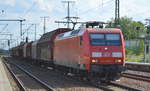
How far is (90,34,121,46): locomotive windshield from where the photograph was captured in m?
19.0

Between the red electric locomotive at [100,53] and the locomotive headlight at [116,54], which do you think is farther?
the locomotive headlight at [116,54]

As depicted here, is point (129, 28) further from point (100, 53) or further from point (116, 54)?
point (100, 53)

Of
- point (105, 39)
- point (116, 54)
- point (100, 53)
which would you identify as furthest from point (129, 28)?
point (100, 53)

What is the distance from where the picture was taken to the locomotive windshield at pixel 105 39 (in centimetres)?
1897

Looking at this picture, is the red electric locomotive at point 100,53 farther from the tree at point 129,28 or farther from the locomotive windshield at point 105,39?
the tree at point 129,28

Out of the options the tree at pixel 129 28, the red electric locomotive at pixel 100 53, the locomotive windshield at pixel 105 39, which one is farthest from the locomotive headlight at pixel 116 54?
the tree at pixel 129 28

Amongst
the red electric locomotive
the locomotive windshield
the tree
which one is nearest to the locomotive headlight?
the red electric locomotive

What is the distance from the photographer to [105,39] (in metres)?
19.1

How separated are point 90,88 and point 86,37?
302 cm

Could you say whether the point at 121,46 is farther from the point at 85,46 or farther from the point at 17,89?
the point at 17,89

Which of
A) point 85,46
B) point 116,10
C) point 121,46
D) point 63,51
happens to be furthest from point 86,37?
point 116,10

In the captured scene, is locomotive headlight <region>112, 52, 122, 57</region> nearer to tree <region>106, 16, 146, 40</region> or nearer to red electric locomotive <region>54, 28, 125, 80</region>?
red electric locomotive <region>54, 28, 125, 80</region>

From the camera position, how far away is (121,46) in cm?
1900

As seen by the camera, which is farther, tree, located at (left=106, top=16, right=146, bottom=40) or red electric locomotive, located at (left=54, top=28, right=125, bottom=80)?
tree, located at (left=106, top=16, right=146, bottom=40)
